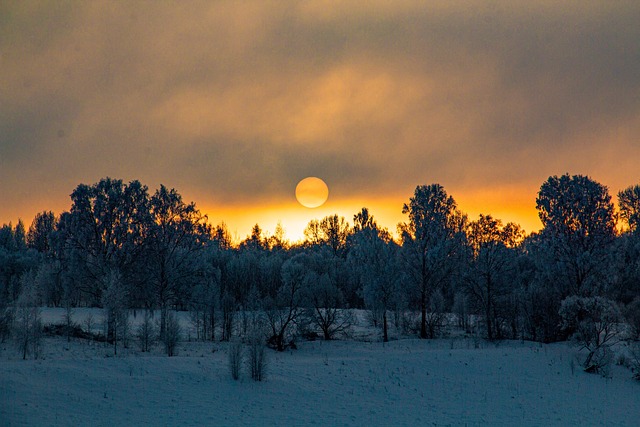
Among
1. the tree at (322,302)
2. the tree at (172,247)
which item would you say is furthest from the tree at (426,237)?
the tree at (172,247)

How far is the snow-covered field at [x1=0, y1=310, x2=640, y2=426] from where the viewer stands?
21.5 m

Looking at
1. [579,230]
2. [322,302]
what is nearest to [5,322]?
[322,302]

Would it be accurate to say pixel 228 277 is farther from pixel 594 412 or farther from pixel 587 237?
pixel 594 412

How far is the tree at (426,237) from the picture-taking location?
53406mm

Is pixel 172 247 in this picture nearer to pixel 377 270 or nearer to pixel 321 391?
pixel 377 270

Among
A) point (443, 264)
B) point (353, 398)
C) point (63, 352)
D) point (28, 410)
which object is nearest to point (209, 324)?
point (63, 352)

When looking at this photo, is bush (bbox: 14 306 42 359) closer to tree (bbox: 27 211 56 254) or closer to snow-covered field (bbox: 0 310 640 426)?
snow-covered field (bbox: 0 310 640 426)

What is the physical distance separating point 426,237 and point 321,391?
29507mm

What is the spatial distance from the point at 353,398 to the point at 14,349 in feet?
79.5

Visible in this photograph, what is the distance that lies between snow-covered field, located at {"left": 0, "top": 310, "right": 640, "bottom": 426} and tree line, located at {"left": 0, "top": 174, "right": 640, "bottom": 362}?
21.8ft

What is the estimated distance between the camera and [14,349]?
1352 inches

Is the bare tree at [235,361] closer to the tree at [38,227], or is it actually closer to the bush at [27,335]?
the bush at [27,335]

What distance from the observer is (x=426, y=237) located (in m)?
53.8

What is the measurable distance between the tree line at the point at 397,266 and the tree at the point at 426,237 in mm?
118
